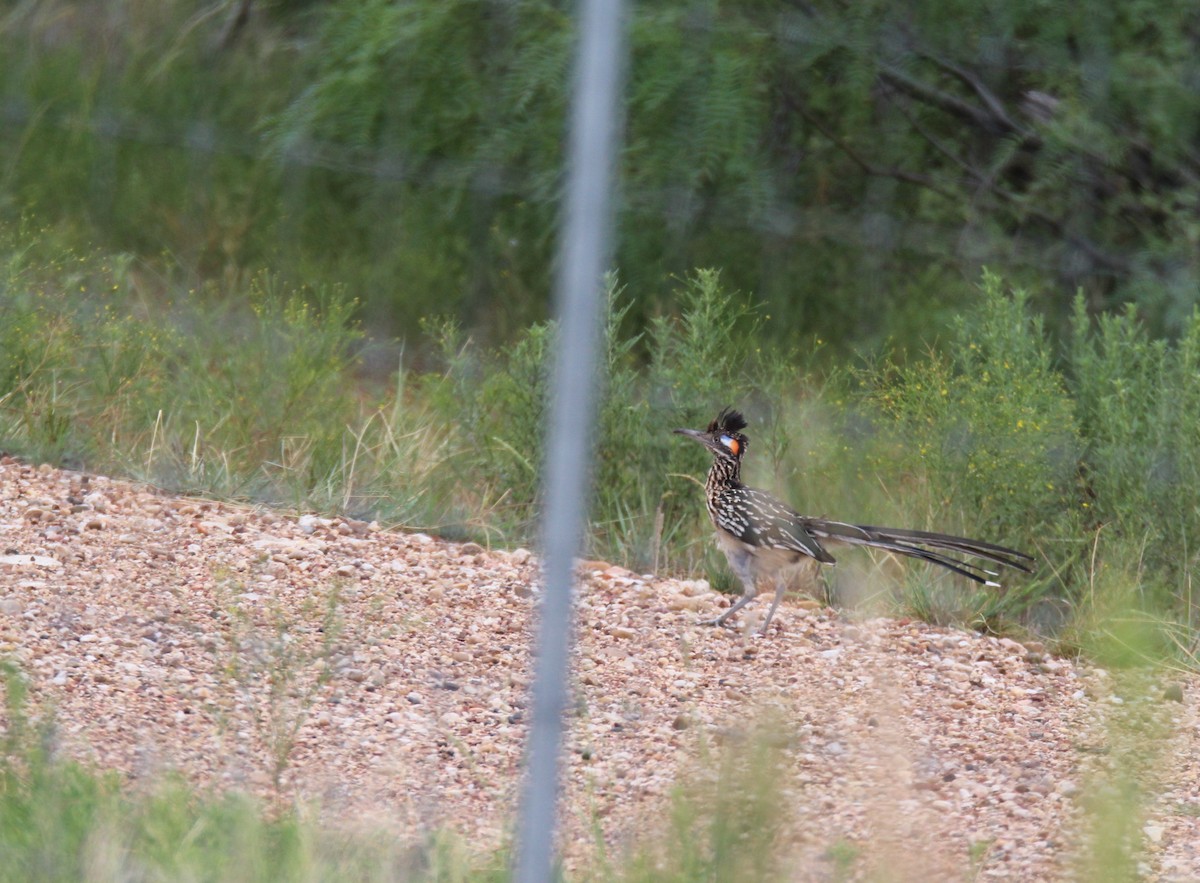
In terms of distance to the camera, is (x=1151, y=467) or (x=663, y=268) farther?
(x=663, y=268)

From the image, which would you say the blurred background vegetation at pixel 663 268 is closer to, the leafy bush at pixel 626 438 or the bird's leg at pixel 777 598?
the leafy bush at pixel 626 438

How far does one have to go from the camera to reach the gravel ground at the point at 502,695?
12.2 ft

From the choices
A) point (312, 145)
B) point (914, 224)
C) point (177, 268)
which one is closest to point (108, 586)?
point (312, 145)

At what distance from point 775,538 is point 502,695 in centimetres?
120

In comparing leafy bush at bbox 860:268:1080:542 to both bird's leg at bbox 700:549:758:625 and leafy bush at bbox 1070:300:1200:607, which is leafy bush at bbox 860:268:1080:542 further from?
bird's leg at bbox 700:549:758:625

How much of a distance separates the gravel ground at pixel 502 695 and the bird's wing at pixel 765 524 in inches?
12.5

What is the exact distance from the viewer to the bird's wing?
5340 millimetres

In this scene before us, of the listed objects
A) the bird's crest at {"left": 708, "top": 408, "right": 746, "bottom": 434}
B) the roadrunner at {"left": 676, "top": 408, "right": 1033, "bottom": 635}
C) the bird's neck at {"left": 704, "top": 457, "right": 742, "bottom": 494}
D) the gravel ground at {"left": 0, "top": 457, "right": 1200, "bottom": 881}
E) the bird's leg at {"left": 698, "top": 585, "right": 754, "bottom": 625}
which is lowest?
the gravel ground at {"left": 0, "top": 457, "right": 1200, "bottom": 881}

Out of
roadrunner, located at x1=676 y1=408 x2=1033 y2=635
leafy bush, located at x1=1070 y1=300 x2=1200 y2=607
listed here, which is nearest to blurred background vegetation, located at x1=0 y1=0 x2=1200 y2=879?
leafy bush, located at x1=1070 y1=300 x2=1200 y2=607

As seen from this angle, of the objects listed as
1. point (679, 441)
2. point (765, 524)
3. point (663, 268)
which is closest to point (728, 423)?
point (765, 524)

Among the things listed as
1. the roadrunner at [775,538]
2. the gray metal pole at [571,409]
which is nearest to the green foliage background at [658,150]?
the roadrunner at [775,538]

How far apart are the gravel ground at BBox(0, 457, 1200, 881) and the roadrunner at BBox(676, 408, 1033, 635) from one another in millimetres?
186

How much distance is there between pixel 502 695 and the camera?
4609 millimetres

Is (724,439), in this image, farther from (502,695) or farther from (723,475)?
(502,695)
